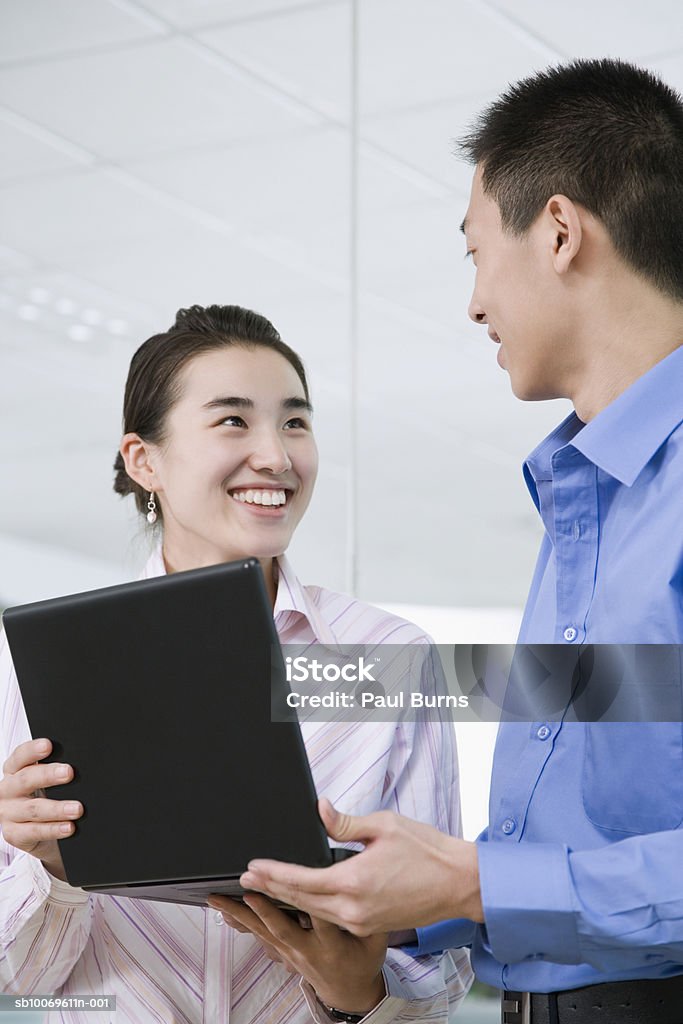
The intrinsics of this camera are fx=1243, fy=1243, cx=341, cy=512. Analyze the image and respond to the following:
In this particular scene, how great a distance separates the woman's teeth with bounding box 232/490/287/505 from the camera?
1860 mm

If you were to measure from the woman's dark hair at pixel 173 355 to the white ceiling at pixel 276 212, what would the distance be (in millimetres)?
1925

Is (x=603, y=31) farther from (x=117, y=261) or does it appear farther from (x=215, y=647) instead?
(x=215, y=647)

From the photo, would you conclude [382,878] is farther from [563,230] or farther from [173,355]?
[173,355]

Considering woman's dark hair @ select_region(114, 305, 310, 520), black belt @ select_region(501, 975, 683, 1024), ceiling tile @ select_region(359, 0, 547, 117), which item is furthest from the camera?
ceiling tile @ select_region(359, 0, 547, 117)

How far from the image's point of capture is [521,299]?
134cm

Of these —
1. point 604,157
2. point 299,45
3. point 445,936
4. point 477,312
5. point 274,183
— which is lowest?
point 445,936

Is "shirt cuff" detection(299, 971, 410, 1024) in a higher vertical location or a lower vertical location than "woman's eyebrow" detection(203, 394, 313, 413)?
lower

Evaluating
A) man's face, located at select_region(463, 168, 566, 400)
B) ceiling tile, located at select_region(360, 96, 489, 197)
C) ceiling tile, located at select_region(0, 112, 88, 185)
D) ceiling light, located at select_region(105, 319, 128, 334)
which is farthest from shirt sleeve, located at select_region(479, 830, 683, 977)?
ceiling light, located at select_region(105, 319, 128, 334)

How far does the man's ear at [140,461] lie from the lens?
1.99 meters

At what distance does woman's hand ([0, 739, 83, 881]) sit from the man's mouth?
0.62 metres

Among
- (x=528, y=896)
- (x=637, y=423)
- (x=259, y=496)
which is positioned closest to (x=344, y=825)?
(x=528, y=896)

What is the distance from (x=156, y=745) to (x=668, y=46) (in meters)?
2.99

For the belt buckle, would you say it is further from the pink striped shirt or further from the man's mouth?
the man's mouth

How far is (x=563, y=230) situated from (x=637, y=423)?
221mm
